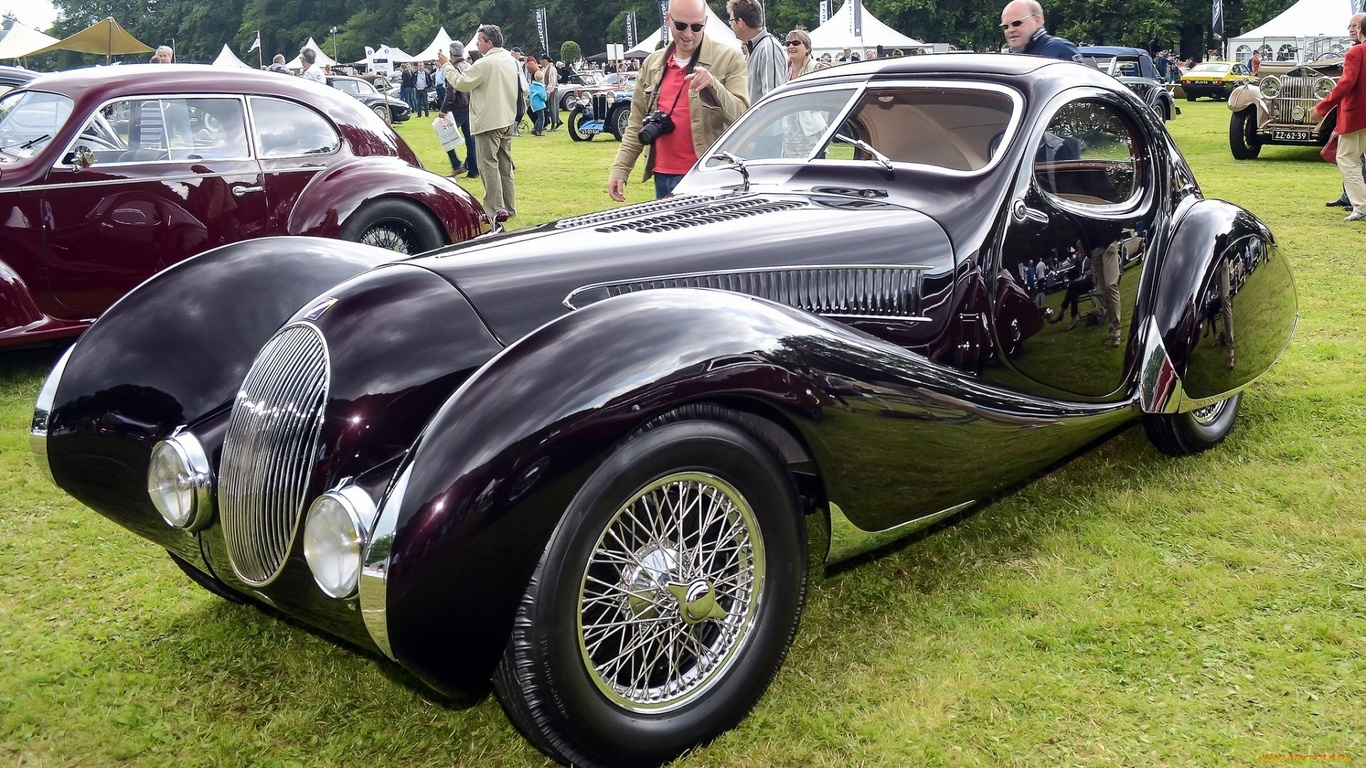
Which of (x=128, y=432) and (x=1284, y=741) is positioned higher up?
(x=128, y=432)

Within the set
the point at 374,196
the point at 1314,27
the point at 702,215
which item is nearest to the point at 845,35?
the point at 1314,27

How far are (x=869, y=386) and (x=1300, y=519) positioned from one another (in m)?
2.09

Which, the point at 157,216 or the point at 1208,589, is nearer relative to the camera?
the point at 1208,589

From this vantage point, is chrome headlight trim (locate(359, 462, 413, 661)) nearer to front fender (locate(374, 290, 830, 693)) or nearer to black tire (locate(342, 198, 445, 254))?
front fender (locate(374, 290, 830, 693))

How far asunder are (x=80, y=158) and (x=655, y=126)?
10.7ft

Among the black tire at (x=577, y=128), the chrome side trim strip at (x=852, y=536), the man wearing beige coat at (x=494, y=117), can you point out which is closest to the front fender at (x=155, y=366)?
the chrome side trim strip at (x=852, y=536)

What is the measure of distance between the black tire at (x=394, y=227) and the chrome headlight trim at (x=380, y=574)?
4.76 meters

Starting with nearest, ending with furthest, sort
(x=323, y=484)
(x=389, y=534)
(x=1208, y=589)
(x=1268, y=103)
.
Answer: (x=389, y=534) → (x=323, y=484) → (x=1208, y=589) → (x=1268, y=103)

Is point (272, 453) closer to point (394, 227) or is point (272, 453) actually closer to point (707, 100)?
point (707, 100)

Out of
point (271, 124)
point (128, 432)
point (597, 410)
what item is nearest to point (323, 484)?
point (597, 410)

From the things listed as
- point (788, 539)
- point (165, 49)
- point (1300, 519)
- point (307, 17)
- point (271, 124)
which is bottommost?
point (1300, 519)

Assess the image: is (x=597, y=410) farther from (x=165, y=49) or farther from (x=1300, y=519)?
(x=165, y=49)

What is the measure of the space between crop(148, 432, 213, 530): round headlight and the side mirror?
12.8 feet

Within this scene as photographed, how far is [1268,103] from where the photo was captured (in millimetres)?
14391
